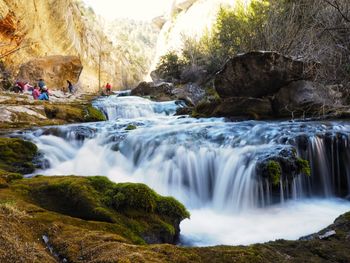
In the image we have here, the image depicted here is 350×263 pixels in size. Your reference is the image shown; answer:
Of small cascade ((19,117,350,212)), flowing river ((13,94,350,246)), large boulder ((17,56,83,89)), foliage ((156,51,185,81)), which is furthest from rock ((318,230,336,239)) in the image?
foliage ((156,51,185,81))

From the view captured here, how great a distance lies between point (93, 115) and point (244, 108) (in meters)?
8.24

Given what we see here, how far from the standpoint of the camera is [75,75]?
113 ft

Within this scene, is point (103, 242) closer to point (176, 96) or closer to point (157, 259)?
point (157, 259)

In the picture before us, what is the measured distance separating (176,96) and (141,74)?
2624 inches

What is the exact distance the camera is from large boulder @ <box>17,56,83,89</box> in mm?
30797

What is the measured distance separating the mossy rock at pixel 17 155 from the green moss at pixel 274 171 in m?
5.73

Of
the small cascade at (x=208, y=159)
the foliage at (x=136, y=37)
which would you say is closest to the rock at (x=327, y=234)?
the small cascade at (x=208, y=159)

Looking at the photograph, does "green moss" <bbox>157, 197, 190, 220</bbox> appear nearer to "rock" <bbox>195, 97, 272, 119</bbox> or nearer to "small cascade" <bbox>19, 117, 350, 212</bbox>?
"small cascade" <bbox>19, 117, 350, 212</bbox>

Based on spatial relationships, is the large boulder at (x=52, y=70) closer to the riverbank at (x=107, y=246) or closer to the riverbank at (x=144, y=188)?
the riverbank at (x=144, y=188)

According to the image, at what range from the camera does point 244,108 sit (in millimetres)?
14961

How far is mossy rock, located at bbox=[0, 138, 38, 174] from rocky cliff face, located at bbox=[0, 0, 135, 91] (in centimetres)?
1012

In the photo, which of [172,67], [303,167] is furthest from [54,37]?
[303,167]

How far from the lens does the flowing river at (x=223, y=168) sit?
6.67 m

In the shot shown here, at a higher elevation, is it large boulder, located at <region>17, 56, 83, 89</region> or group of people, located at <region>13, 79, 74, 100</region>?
large boulder, located at <region>17, 56, 83, 89</region>
